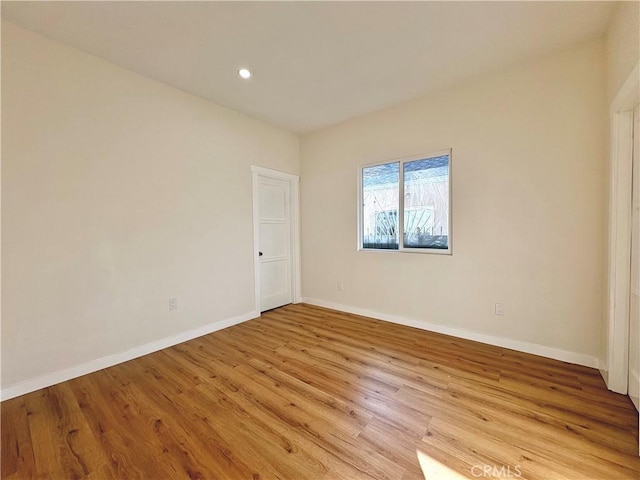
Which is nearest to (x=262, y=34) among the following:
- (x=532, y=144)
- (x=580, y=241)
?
(x=532, y=144)

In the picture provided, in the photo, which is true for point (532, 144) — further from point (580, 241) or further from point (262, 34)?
point (262, 34)

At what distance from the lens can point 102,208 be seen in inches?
96.2

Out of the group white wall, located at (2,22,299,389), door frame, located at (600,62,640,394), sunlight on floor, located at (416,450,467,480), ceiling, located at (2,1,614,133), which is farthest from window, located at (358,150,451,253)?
sunlight on floor, located at (416,450,467,480)

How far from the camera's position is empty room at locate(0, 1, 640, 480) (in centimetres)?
160

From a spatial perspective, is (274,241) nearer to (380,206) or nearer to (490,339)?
(380,206)

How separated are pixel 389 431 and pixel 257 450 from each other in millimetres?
785

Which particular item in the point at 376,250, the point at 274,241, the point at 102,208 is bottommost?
the point at 376,250

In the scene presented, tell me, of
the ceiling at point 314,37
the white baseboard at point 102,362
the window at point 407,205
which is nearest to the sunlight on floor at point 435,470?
the window at point 407,205

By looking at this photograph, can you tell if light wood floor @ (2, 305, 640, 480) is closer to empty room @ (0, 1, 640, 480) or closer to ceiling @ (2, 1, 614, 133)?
empty room @ (0, 1, 640, 480)

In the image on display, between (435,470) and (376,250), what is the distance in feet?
8.31

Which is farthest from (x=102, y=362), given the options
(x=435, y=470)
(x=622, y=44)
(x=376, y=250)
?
(x=622, y=44)

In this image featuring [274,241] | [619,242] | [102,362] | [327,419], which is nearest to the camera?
[327,419]

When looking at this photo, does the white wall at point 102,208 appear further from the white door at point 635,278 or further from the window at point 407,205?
the white door at point 635,278

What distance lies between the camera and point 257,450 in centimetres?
150
